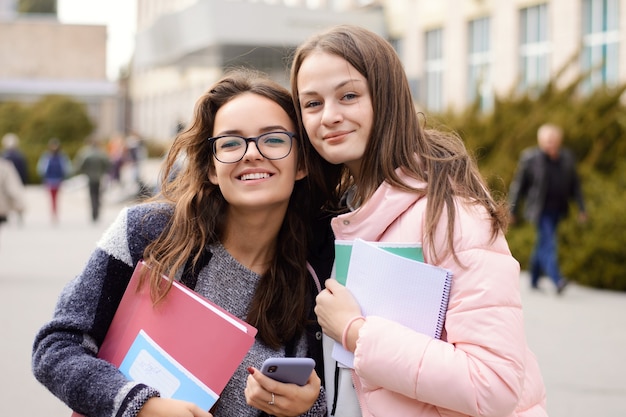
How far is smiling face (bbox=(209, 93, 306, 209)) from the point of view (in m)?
2.68

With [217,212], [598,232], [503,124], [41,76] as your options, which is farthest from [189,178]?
[41,76]

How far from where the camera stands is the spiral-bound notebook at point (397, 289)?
93.7 inches

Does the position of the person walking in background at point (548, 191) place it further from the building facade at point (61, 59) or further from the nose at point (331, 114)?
the building facade at point (61, 59)

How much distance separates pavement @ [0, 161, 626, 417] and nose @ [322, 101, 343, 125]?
3.75m

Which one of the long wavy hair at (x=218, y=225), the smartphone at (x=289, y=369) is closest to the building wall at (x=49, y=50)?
the long wavy hair at (x=218, y=225)

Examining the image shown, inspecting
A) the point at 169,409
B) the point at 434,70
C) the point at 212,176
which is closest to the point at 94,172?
the point at 434,70

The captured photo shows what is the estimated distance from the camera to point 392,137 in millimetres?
2639

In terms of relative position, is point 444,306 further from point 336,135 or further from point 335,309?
point 336,135

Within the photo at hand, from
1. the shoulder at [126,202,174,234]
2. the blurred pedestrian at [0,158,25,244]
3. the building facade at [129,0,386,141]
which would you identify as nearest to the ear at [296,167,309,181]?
the shoulder at [126,202,174,234]

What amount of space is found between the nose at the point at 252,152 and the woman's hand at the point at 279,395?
0.63m

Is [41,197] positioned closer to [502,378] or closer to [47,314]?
[47,314]

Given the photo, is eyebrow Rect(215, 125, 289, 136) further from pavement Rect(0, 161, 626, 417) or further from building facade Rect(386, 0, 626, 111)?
building facade Rect(386, 0, 626, 111)

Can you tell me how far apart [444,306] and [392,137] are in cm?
55

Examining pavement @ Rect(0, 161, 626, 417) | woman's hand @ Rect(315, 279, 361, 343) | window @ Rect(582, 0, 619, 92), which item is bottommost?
pavement @ Rect(0, 161, 626, 417)
